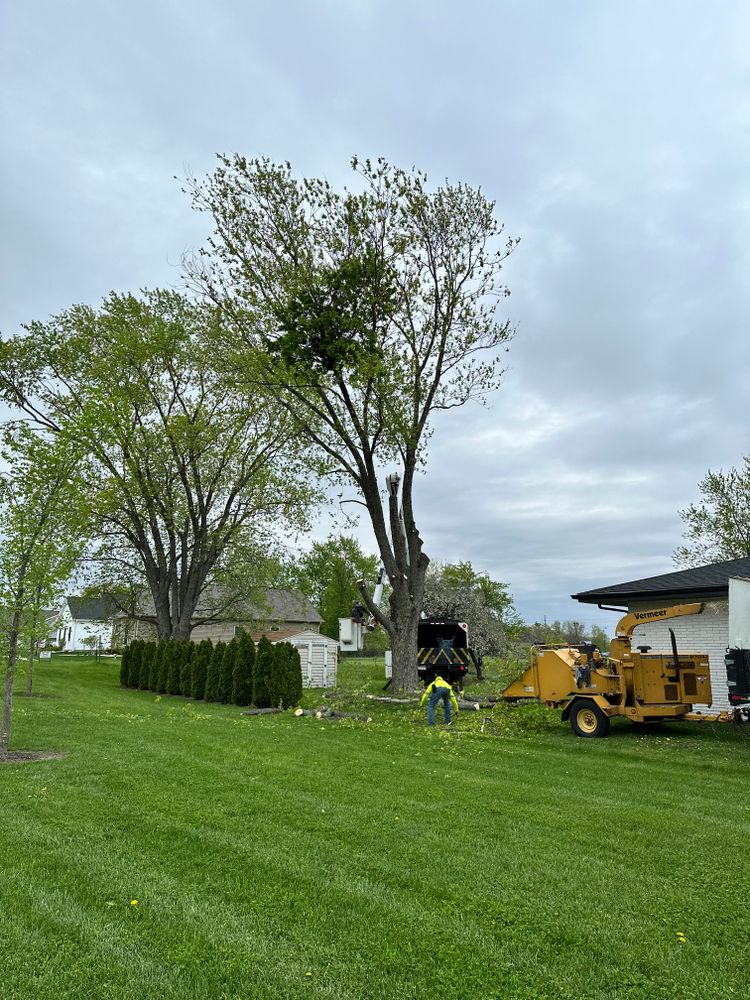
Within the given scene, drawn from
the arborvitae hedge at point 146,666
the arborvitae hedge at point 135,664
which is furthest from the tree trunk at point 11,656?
the arborvitae hedge at point 135,664

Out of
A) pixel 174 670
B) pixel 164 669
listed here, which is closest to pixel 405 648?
pixel 174 670

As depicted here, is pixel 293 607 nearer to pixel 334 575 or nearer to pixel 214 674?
pixel 334 575

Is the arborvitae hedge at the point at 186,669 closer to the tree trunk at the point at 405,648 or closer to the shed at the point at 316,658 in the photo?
the shed at the point at 316,658

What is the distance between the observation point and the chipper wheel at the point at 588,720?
12.7m

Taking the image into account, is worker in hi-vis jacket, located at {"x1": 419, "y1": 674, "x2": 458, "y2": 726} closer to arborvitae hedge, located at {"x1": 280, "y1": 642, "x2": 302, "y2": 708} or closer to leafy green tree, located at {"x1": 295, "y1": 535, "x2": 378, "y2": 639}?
arborvitae hedge, located at {"x1": 280, "y1": 642, "x2": 302, "y2": 708}

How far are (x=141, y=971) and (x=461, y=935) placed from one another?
178 cm

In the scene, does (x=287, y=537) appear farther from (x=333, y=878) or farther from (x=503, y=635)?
(x=333, y=878)

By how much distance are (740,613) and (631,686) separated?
9.93 ft

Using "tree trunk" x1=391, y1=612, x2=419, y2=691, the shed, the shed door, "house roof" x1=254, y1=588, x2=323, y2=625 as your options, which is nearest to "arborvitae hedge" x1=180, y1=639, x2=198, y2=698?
the shed

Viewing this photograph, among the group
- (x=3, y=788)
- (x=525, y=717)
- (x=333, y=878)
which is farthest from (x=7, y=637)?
(x=525, y=717)

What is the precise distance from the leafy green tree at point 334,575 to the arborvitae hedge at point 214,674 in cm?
3156

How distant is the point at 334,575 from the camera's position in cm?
5984

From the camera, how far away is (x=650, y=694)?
1280 cm

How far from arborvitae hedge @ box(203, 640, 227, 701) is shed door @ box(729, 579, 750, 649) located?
49.5 ft
